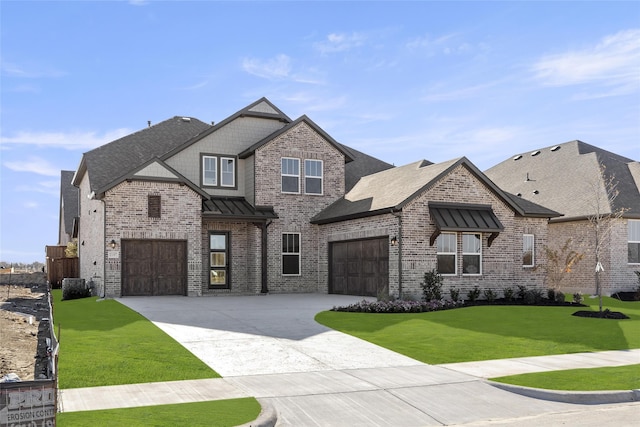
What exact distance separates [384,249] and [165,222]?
28.3 ft

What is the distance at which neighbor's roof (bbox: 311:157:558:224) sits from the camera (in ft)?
80.1

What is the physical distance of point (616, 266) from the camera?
30062 mm

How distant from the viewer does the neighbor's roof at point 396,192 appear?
24.4 metres

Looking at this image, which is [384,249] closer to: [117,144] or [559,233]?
[559,233]

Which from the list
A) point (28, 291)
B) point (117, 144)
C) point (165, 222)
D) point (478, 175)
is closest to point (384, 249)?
point (478, 175)

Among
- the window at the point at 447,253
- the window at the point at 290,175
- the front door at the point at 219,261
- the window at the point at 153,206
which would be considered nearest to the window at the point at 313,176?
the window at the point at 290,175

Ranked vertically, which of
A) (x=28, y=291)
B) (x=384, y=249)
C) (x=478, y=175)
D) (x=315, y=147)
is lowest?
(x=28, y=291)

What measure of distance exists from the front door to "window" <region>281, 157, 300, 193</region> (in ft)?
→ 11.6

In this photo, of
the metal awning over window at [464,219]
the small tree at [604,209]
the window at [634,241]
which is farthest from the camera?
the window at [634,241]

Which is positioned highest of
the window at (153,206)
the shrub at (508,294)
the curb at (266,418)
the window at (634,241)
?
the window at (153,206)

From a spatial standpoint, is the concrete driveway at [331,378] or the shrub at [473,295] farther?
the shrub at [473,295]

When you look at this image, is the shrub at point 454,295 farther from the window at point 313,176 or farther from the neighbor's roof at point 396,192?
the window at point 313,176

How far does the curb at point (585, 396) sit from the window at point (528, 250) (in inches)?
681

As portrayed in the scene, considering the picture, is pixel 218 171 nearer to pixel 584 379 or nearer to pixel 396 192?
pixel 396 192
